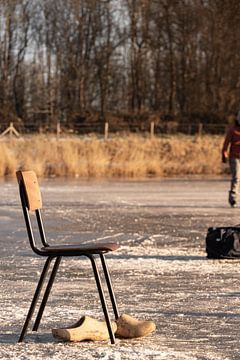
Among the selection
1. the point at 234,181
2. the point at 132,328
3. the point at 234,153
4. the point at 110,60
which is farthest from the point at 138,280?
the point at 110,60

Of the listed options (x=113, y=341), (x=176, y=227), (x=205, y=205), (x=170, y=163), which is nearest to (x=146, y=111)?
(x=170, y=163)

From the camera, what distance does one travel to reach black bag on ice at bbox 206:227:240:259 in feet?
34.8

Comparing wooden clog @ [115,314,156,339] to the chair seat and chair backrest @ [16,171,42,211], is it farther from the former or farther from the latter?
chair backrest @ [16,171,42,211]

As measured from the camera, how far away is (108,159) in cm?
3120

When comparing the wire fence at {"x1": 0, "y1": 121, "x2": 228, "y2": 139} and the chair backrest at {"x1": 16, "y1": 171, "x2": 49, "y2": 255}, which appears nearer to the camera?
the chair backrest at {"x1": 16, "y1": 171, "x2": 49, "y2": 255}

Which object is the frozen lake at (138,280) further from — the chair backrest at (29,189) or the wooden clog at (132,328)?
the chair backrest at (29,189)

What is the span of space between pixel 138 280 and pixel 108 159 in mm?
22177

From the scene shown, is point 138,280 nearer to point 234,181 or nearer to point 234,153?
point 234,181

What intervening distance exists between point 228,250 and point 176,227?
12.4ft

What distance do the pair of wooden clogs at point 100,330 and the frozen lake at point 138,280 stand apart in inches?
2.5

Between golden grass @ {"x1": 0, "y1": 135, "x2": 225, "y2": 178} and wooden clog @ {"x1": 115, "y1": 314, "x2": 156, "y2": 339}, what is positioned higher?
wooden clog @ {"x1": 115, "y1": 314, "x2": 156, "y2": 339}


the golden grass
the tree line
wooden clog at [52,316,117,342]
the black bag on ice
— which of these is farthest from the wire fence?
wooden clog at [52,316,117,342]

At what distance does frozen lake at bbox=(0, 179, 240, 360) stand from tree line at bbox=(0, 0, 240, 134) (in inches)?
1717

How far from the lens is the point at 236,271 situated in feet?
31.9
